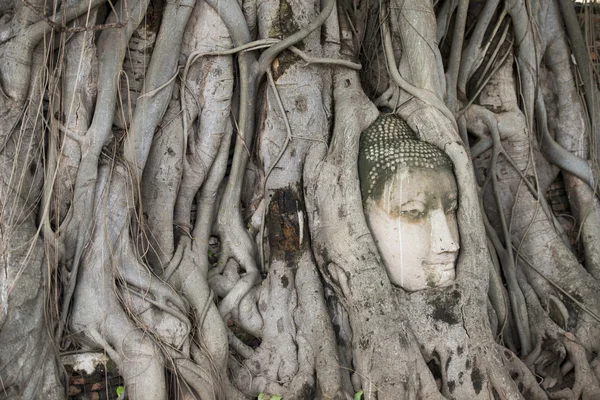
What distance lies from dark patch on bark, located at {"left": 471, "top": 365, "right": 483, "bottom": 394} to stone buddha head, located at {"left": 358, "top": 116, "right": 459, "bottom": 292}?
0.43m

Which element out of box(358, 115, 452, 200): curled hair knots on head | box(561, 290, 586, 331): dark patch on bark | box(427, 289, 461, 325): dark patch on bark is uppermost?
box(358, 115, 452, 200): curled hair knots on head

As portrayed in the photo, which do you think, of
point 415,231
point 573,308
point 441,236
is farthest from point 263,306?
point 573,308

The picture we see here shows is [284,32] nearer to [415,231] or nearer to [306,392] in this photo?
[415,231]

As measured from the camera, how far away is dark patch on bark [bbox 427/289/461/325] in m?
3.43

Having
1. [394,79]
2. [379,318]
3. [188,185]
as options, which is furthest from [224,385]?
[394,79]

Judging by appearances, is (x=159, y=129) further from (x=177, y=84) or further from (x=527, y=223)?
(x=527, y=223)

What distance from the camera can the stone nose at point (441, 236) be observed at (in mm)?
3455

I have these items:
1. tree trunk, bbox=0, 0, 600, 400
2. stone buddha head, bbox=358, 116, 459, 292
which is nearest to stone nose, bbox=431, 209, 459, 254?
stone buddha head, bbox=358, 116, 459, 292

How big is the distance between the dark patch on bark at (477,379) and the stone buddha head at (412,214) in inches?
17.0

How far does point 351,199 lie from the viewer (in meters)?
3.51

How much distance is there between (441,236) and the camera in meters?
3.46

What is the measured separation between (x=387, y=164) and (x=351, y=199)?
0.81 feet

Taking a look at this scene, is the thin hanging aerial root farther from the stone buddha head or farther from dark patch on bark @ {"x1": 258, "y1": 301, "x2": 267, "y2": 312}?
dark patch on bark @ {"x1": 258, "y1": 301, "x2": 267, "y2": 312}

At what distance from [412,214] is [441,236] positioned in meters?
0.17
